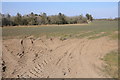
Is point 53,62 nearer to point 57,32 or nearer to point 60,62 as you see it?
point 60,62

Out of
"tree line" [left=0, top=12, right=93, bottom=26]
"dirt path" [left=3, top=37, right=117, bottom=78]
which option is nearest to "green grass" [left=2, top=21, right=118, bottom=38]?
"dirt path" [left=3, top=37, right=117, bottom=78]

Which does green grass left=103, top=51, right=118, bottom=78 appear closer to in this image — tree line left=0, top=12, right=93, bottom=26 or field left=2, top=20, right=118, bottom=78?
field left=2, top=20, right=118, bottom=78

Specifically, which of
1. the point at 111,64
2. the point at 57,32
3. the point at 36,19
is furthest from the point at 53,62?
the point at 36,19

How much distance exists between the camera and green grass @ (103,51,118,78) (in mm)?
7414

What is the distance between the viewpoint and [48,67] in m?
8.73

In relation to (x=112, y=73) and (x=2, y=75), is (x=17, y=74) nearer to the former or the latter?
(x=2, y=75)

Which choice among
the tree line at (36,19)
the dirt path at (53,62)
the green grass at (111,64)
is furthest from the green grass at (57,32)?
the tree line at (36,19)

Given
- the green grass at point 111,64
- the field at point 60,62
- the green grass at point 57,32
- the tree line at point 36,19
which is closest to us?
the green grass at point 111,64

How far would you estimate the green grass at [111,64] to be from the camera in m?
7.41

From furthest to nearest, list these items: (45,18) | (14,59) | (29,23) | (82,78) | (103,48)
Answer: (45,18) → (29,23) → (103,48) → (14,59) → (82,78)

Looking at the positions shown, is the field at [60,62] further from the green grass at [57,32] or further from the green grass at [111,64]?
the green grass at [57,32]

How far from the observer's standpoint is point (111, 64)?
8.62 m

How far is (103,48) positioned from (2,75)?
6.52 meters

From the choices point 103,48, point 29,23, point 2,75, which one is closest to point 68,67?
point 2,75
